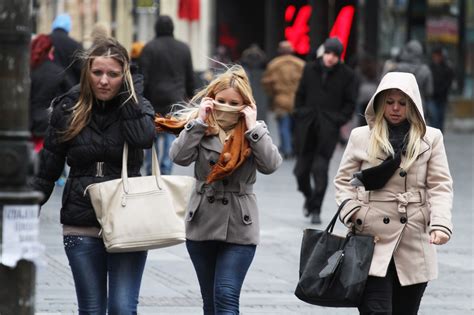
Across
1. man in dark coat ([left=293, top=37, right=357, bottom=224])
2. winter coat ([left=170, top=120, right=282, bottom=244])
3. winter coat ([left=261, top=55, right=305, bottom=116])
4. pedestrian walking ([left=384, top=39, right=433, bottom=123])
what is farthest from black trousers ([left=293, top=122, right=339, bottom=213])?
winter coat ([left=261, top=55, right=305, bottom=116])

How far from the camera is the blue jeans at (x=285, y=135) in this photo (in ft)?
75.7

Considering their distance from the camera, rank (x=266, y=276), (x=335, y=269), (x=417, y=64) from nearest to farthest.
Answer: (x=335, y=269) → (x=266, y=276) → (x=417, y=64)

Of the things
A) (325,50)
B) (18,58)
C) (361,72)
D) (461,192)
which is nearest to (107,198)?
(18,58)

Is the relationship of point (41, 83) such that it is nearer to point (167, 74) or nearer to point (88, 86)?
point (167, 74)

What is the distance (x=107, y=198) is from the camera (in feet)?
21.1

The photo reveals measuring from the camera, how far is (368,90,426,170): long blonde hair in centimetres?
684

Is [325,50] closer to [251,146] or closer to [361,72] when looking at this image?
[251,146]

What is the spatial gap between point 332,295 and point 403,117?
0.95 metres

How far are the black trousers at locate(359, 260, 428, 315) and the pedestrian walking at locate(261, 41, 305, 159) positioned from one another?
16.1 metres

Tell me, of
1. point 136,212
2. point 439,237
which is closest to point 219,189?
point 136,212

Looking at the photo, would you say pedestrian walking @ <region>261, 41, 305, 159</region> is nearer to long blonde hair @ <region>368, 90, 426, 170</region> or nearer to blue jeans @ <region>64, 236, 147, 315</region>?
long blonde hair @ <region>368, 90, 426, 170</region>

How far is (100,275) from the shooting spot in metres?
6.57

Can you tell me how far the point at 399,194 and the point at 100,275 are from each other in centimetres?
149

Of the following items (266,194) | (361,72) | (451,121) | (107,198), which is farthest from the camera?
(451,121)
